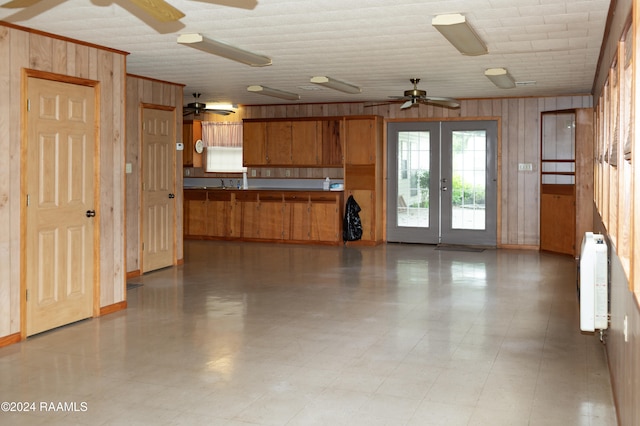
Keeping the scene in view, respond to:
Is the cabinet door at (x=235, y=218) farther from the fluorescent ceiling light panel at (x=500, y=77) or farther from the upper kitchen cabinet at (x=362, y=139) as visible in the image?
the fluorescent ceiling light panel at (x=500, y=77)

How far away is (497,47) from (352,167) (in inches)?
211

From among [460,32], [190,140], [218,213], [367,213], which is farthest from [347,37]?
[190,140]

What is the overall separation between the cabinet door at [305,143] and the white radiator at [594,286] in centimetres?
755

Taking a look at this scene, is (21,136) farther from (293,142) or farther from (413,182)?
(413,182)

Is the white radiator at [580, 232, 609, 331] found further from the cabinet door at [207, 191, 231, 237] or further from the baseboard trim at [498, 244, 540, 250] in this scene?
the cabinet door at [207, 191, 231, 237]

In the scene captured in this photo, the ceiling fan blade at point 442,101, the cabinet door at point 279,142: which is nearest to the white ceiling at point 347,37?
the ceiling fan blade at point 442,101

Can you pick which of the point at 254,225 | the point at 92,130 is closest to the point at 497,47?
the point at 92,130

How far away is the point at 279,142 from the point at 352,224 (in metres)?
2.08

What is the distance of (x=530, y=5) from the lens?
15.4ft

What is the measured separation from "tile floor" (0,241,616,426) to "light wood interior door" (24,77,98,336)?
26cm

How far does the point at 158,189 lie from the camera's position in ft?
28.2

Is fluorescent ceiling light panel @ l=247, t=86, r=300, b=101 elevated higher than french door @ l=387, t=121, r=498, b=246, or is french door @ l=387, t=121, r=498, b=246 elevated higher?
fluorescent ceiling light panel @ l=247, t=86, r=300, b=101

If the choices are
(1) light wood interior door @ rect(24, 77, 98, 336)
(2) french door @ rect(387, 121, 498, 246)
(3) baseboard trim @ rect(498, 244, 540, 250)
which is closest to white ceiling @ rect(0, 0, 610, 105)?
(1) light wood interior door @ rect(24, 77, 98, 336)

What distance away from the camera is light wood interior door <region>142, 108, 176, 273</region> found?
329 inches
